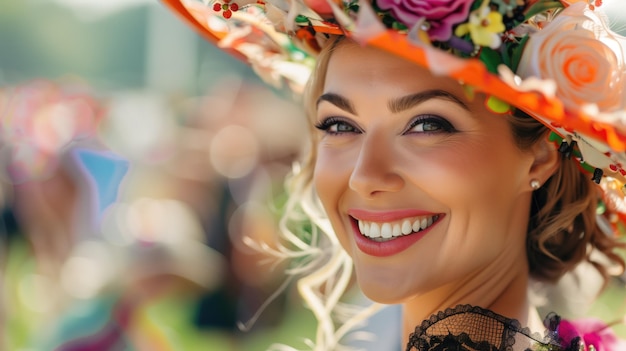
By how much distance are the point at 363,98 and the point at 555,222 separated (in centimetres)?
60

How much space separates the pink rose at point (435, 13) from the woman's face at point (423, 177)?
0.19 metres

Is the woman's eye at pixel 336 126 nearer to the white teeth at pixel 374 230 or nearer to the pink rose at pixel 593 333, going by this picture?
the white teeth at pixel 374 230

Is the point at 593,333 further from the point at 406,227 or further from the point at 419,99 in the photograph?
the point at 419,99

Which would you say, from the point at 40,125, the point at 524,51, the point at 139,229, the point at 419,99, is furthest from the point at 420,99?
the point at 40,125

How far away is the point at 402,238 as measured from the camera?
174cm

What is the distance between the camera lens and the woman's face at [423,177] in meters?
1.67

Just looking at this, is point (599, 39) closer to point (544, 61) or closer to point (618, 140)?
point (544, 61)

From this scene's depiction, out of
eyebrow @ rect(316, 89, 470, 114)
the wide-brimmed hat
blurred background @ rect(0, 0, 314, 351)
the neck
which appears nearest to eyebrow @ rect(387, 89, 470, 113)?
eyebrow @ rect(316, 89, 470, 114)

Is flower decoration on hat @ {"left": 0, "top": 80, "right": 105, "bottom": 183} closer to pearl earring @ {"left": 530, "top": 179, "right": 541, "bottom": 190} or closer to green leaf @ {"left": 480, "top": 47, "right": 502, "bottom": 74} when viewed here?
pearl earring @ {"left": 530, "top": 179, "right": 541, "bottom": 190}

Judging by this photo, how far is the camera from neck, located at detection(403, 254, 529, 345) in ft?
5.80

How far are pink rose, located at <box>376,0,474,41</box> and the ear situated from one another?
44 cm

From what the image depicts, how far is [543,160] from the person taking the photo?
5.86ft

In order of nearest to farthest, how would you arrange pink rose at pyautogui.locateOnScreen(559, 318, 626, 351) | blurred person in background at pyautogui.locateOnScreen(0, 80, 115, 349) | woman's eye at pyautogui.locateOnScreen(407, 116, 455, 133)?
woman's eye at pyautogui.locateOnScreen(407, 116, 455, 133) < pink rose at pyautogui.locateOnScreen(559, 318, 626, 351) < blurred person in background at pyautogui.locateOnScreen(0, 80, 115, 349)

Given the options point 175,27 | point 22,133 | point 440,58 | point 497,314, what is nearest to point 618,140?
point 440,58
